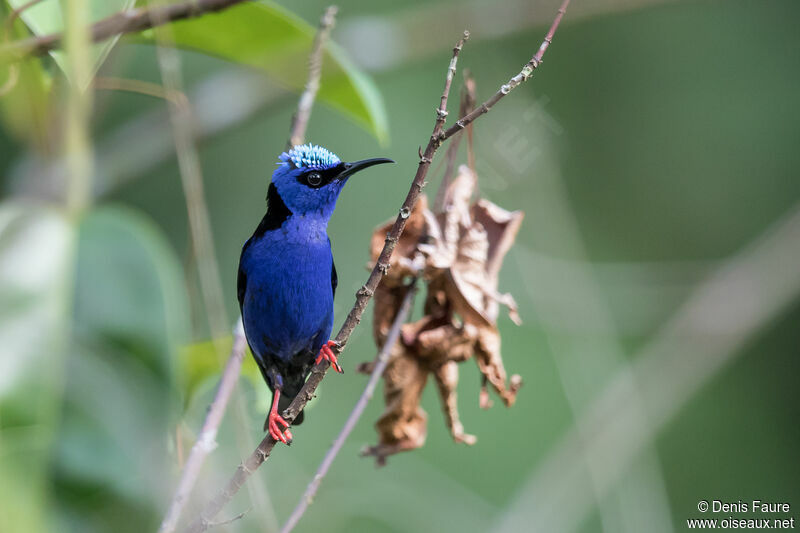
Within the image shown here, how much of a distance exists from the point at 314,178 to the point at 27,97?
1076 millimetres

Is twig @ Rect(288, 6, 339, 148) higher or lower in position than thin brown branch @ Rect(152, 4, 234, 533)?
higher

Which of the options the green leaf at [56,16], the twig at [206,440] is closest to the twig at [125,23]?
the green leaf at [56,16]

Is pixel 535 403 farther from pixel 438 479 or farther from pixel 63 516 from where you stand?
pixel 63 516

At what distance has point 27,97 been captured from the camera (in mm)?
3242

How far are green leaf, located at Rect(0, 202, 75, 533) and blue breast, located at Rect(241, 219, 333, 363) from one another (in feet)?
2.63

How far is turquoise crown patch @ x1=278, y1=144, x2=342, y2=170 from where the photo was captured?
11.4 ft

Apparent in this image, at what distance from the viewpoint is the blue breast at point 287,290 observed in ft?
11.6

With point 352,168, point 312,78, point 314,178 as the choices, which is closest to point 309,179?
point 314,178

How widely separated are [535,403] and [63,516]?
506 cm

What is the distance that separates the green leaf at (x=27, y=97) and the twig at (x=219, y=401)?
48cm

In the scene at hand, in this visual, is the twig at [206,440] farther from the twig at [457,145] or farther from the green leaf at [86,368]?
the twig at [457,145]

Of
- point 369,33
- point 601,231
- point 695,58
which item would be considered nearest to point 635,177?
point 601,231

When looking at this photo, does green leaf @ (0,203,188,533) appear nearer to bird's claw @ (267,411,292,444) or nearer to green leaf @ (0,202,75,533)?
green leaf @ (0,202,75,533)

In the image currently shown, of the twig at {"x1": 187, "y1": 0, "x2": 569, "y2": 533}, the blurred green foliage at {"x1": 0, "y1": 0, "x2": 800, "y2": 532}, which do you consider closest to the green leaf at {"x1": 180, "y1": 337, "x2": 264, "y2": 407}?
the blurred green foliage at {"x1": 0, "y1": 0, "x2": 800, "y2": 532}
